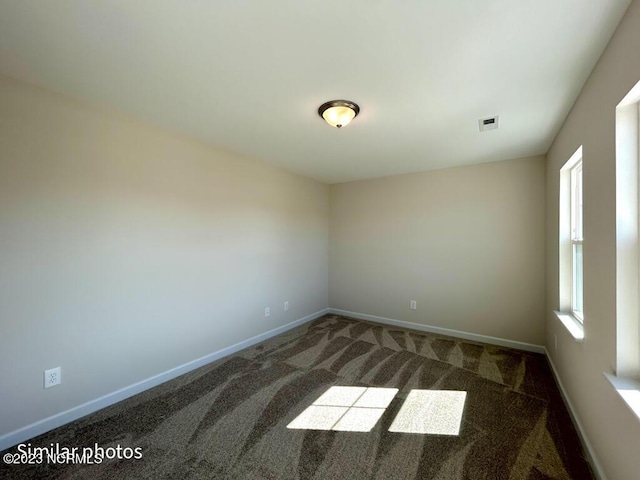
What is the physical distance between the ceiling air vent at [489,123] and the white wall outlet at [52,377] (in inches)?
157

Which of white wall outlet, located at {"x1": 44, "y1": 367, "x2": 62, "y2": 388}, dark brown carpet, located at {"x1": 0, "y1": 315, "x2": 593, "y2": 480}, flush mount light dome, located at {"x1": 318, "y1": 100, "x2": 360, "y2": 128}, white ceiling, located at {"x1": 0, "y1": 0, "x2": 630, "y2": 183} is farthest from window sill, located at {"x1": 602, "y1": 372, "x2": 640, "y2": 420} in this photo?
white wall outlet, located at {"x1": 44, "y1": 367, "x2": 62, "y2": 388}

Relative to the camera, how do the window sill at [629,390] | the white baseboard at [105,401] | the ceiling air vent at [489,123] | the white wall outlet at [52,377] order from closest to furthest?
the window sill at [629,390] → the white baseboard at [105,401] → the white wall outlet at [52,377] → the ceiling air vent at [489,123]

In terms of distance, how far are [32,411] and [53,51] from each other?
2.40 meters

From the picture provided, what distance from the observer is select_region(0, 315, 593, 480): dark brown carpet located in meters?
1.69

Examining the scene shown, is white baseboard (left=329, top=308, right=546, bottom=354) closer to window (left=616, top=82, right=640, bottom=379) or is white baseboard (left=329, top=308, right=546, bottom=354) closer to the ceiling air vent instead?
window (left=616, top=82, right=640, bottom=379)

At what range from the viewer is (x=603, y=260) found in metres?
1.59

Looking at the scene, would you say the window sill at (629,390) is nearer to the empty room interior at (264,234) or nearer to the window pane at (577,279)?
the empty room interior at (264,234)

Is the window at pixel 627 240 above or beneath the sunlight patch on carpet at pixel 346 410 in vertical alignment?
above

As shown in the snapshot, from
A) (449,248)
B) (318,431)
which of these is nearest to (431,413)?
(318,431)

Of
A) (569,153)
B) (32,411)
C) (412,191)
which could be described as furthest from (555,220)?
(32,411)

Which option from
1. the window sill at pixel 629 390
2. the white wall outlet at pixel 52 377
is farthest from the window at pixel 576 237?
the white wall outlet at pixel 52 377

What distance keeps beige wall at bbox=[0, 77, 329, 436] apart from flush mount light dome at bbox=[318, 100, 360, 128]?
1.60 metres

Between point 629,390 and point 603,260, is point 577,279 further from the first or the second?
point 629,390

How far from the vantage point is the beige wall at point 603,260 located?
1306mm
